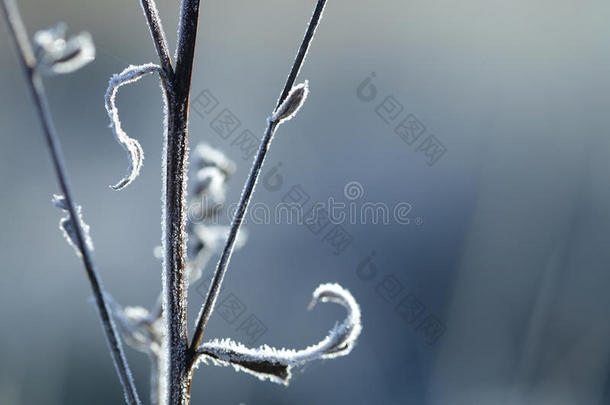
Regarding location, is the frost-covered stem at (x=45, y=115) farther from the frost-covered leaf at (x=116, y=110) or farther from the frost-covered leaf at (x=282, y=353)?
the frost-covered leaf at (x=282, y=353)

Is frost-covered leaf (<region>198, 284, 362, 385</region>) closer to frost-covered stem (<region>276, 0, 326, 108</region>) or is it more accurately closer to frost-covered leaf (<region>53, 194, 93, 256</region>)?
frost-covered leaf (<region>53, 194, 93, 256</region>)

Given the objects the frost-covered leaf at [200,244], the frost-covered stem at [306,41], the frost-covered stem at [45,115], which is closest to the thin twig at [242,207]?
the frost-covered stem at [306,41]

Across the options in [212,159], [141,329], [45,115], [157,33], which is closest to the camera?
[45,115]

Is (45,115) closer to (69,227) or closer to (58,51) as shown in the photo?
(58,51)

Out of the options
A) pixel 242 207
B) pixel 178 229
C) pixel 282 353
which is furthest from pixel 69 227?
pixel 282 353

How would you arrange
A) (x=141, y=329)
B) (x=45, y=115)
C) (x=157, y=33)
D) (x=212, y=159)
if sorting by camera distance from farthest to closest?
(x=212, y=159)
(x=141, y=329)
(x=157, y=33)
(x=45, y=115)

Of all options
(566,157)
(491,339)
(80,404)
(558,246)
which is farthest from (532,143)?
(80,404)

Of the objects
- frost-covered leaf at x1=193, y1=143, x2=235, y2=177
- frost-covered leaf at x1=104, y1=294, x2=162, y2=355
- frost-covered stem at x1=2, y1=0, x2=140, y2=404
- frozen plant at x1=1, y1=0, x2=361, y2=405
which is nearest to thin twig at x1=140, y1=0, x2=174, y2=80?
frozen plant at x1=1, y1=0, x2=361, y2=405

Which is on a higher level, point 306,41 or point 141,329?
point 306,41
